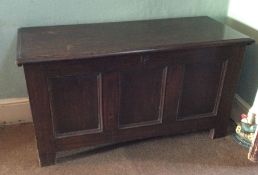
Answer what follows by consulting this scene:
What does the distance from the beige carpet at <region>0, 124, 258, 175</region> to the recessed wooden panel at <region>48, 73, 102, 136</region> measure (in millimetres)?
187

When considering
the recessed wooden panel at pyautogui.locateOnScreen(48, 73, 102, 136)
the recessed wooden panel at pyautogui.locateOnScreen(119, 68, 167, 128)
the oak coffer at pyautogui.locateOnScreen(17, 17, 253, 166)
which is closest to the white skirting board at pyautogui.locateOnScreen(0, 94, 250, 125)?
the oak coffer at pyautogui.locateOnScreen(17, 17, 253, 166)

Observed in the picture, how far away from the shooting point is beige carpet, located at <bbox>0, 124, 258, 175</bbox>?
152cm

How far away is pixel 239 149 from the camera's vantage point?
1.68 metres

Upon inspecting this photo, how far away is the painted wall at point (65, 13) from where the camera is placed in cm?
158

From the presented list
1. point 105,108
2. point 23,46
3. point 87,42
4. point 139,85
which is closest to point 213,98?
point 139,85

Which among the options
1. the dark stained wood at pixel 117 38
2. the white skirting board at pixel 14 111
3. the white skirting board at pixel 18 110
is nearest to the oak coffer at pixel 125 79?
the dark stained wood at pixel 117 38

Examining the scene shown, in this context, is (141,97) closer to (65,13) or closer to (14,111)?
(65,13)

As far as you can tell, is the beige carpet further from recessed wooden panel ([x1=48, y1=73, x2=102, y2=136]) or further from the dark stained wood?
the dark stained wood

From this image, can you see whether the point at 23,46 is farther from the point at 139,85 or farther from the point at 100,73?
the point at 139,85

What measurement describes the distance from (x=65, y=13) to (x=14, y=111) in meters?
0.67

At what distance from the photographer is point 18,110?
1.80 meters

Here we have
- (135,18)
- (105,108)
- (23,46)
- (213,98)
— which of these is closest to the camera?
(23,46)

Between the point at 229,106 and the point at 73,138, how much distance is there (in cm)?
87

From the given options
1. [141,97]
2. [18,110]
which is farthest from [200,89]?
[18,110]
